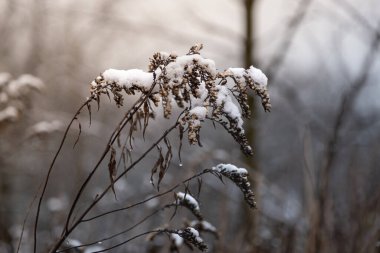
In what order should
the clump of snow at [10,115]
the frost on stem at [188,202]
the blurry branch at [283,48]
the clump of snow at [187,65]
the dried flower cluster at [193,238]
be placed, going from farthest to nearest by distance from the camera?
the blurry branch at [283,48] → the clump of snow at [10,115] → the frost on stem at [188,202] → the dried flower cluster at [193,238] → the clump of snow at [187,65]

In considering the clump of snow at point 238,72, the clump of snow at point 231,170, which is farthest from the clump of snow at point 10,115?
the clump of snow at point 238,72

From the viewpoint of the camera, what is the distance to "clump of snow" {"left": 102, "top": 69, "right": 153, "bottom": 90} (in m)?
1.54

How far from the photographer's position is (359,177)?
3.65 meters

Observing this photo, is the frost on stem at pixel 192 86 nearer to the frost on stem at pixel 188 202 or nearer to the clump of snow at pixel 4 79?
the frost on stem at pixel 188 202

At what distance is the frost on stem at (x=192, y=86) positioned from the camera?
1.52 metres

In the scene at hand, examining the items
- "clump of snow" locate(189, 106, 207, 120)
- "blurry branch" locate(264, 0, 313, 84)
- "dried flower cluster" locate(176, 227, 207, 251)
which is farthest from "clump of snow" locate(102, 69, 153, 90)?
"blurry branch" locate(264, 0, 313, 84)

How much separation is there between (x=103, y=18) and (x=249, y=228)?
5.78 metres

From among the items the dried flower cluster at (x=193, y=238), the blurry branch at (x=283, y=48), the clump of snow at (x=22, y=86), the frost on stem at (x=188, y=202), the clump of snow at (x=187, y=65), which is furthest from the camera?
the blurry branch at (x=283, y=48)

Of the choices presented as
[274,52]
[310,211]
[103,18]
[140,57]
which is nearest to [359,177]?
[310,211]

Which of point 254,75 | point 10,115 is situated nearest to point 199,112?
point 254,75

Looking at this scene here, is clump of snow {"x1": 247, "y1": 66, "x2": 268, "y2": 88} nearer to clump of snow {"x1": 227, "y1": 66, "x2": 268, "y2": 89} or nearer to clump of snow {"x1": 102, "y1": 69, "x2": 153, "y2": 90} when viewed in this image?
clump of snow {"x1": 227, "y1": 66, "x2": 268, "y2": 89}

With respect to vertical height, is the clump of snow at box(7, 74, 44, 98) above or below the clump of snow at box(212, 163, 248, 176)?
above

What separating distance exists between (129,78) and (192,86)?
0.17m

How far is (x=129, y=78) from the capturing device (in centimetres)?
155
